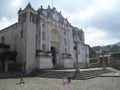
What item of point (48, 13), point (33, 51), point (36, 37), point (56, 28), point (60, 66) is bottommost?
point (60, 66)

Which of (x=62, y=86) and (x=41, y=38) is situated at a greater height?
(x=41, y=38)

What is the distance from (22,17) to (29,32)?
3085mm

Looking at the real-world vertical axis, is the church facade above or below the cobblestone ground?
above

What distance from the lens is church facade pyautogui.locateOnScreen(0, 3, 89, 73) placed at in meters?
23.0

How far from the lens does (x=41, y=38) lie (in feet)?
82.4

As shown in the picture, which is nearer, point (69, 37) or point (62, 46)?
point (62, 46)

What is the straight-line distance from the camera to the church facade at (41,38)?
904 inches

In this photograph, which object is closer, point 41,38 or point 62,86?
point 62,86

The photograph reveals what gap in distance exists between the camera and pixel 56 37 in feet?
97.1

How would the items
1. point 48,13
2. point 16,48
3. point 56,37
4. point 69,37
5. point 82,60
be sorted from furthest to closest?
point 82,60
point 69,37
point 56,37
point 48,13
point 16,48

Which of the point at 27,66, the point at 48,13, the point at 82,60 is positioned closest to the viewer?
the point at 27,66

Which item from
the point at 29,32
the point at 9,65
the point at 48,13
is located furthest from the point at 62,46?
the point at 9,65

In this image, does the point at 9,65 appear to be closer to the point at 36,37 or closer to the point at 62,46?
the point at 36,37

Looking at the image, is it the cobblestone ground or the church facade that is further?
the church facade
